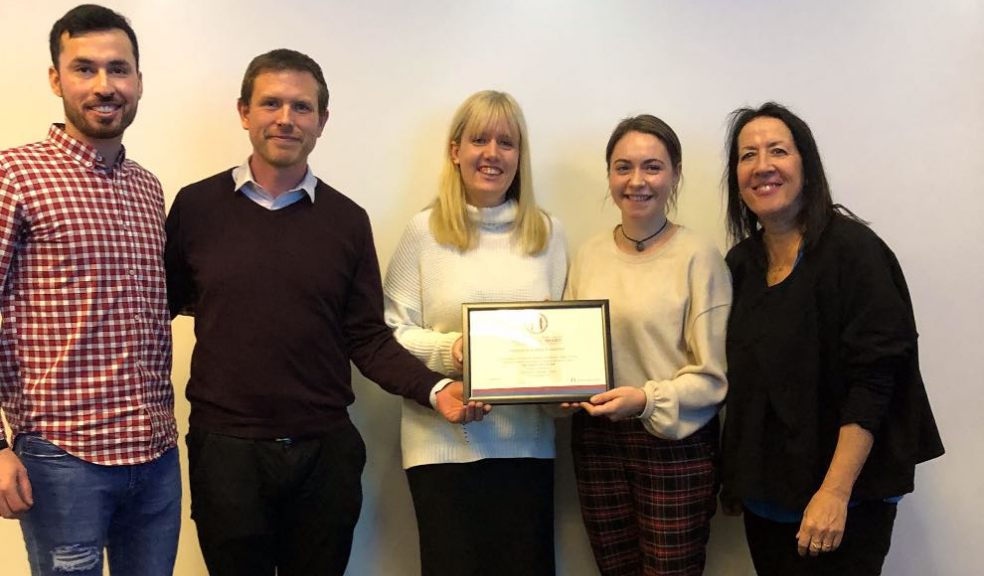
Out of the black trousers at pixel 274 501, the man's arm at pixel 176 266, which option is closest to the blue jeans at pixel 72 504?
the black trousers at pixel 274 501

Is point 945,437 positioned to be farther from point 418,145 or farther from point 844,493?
point 418,145

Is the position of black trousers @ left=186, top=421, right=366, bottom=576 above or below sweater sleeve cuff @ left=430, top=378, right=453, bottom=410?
below

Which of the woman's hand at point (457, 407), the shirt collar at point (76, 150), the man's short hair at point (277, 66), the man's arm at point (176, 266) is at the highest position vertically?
the man's short hair at point (277, 66)

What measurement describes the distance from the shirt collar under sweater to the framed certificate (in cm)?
27

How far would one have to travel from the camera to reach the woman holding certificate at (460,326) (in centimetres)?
178

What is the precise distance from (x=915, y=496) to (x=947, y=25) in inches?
58.1

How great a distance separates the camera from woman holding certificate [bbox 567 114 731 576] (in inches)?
66.9

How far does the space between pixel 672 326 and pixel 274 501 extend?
1.03 metres

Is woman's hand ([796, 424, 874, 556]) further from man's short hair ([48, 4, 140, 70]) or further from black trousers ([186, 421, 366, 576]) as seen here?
man's short hair ([48, 4, 140, 70])

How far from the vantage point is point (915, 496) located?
2227mm

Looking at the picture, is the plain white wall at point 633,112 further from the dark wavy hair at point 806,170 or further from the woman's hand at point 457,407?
the woman's hand at point 457,407

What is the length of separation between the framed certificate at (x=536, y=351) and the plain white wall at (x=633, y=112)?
600 millimetres

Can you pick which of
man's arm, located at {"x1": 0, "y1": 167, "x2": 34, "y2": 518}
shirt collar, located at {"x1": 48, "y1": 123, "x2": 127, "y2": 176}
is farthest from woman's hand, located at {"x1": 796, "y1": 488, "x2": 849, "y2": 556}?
shirt collar, located at {"x1": 48, "y1": 123, "x2": 127, "y2": 176}

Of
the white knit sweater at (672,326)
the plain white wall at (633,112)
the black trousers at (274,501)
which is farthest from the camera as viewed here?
the plain white wall at (633,112)
